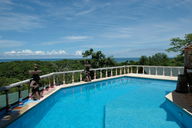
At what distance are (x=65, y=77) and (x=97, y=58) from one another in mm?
4047

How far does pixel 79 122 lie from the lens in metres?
3.81


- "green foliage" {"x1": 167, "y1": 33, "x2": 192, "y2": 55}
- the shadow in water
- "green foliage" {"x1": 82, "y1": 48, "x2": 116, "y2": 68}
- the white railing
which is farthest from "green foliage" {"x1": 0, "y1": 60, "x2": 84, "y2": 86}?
"green foliage" {"x1": 167, "y1": 33, "x2": 192, "y2": 55}

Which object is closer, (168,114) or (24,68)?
(168,114)

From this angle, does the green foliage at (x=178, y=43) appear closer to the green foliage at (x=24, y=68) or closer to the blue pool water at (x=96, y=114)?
the green foliage at (x=24, y=68)

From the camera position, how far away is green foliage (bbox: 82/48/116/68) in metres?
11.5

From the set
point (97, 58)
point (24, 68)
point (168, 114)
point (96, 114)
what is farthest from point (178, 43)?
point (24, 68)

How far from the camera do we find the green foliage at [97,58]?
37.7 ft

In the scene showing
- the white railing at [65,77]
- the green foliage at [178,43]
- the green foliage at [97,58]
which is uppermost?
the green foliage at [178,43]

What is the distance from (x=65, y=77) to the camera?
27.6 ft

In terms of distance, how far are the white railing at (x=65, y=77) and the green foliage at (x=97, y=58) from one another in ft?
3.18

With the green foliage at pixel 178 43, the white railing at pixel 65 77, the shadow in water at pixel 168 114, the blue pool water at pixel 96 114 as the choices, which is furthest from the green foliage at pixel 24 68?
the green foliage at pixel 178 43

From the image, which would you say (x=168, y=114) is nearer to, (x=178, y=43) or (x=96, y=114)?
(x=96, y=114)

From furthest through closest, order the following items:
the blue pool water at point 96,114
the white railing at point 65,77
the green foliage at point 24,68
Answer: the green foliage at point 24,68 < the white railing at point 65,77 < the blue pool water at point 96,114

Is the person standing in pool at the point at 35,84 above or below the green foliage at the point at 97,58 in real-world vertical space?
below
